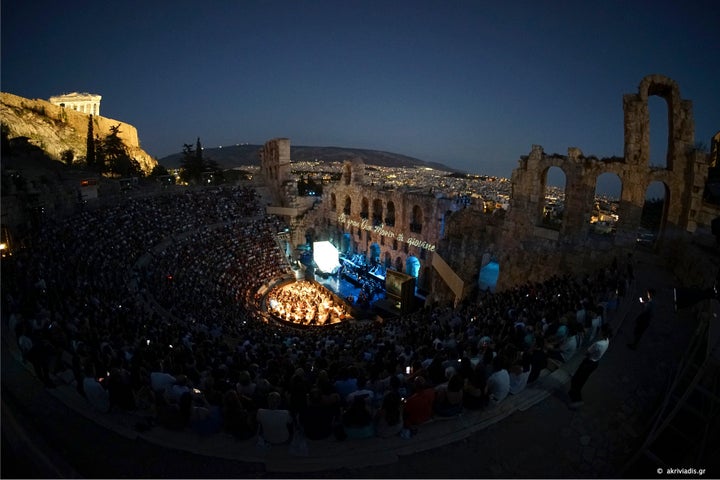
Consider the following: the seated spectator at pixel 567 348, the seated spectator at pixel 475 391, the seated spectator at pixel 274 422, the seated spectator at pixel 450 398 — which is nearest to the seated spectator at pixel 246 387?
the seated spectator at pixel 274 422

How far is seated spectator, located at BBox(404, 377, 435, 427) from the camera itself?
5.88 meters

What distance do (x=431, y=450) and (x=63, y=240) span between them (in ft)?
66.1

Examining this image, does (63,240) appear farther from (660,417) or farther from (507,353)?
(660,417)

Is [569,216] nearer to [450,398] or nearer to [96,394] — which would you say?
[450,398]

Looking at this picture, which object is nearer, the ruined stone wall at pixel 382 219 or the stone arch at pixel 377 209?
the ruined stone wall at pixel 382 219

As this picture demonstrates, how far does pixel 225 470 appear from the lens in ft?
17.5

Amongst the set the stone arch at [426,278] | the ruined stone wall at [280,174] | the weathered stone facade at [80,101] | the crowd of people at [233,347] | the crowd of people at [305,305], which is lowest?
the crowd of people at [305,305]

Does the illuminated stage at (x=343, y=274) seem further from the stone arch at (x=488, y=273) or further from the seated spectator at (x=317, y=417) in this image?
the seated spectator at (x=317, y=417)

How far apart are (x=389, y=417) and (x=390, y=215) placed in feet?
85.6

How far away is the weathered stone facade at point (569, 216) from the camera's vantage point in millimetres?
14719

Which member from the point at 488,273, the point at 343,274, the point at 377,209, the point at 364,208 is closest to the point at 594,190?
the point at 488,273

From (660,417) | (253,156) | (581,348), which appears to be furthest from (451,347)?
(253,156)

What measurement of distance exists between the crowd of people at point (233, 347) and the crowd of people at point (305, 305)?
2030 millimetres

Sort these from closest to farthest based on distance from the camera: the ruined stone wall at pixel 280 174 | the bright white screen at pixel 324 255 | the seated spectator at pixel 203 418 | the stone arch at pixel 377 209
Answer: the seated spectator at pixel 203 418
the bright white screen at pixel 324 255
the stone arch at pixel 377 209
the ruined stone wall at pixel 280 174
